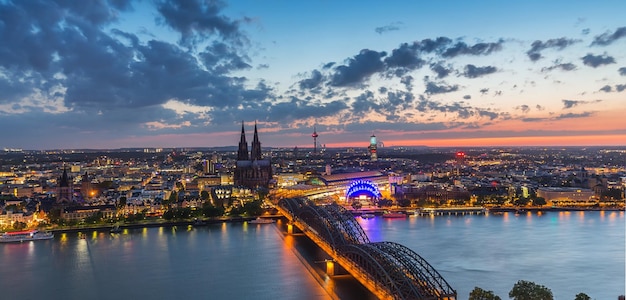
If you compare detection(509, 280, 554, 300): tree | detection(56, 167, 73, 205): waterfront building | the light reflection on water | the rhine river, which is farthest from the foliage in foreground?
detection(56, 167, 73, 205): waterfront building

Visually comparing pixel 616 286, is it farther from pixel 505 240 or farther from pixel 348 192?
pixel 348 192

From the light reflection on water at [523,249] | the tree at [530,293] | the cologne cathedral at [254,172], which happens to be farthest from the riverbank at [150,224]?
the tree at [530,293]

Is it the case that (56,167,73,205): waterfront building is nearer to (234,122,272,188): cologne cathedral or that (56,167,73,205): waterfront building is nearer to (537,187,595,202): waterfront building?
(234,122,272,188): cologne cathedral

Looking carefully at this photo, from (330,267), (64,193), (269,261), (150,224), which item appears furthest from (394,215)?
(64,193)

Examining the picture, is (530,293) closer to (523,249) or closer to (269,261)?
(269,261)

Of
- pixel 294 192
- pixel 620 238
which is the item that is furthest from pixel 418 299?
pixel 294 192
